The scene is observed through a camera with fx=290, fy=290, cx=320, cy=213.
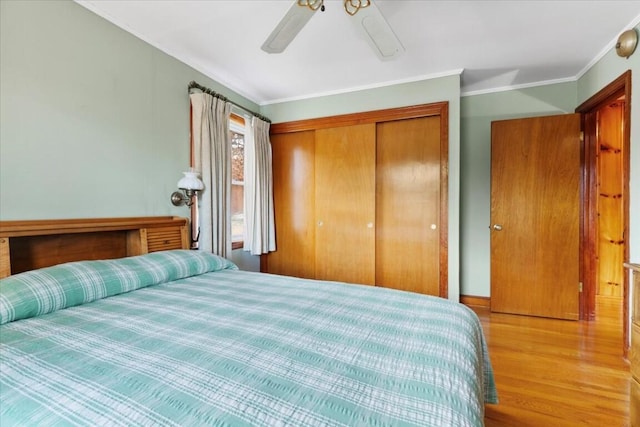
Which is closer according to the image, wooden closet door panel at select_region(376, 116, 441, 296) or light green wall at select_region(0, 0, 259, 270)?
light green wall at select_region(0, 0, 259, 270)

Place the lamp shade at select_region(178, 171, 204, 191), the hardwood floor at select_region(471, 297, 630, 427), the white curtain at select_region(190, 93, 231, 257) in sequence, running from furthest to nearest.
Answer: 1. the white curtain at select_region(190, 93, 231, 257)
2. the lamp shade at select_region(178, 171, 204, 191)
3. the hardwood floor at select_region(471, 297, 630, 427)

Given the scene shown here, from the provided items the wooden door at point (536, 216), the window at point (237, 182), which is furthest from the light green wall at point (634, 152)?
the window at point (237, 182)

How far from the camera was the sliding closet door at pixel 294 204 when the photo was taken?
3365 millimetres

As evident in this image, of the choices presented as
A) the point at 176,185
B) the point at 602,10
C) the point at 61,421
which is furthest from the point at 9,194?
the point at 602,10

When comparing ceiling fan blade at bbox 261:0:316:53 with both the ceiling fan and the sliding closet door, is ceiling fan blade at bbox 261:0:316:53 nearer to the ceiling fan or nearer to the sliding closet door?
the ceiling fan

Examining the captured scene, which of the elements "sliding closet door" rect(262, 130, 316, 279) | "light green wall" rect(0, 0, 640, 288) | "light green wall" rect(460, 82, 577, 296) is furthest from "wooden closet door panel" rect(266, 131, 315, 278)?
"light green wall" rect(460, 82, 577, 296)

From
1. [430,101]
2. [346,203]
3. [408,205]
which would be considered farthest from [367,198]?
[430,101]

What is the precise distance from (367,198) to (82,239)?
2.36m

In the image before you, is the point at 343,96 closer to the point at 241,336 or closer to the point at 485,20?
the point at 485,20

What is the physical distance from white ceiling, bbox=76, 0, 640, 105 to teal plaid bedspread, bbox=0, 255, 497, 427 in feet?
5.89

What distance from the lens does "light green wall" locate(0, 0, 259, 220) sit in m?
1.50

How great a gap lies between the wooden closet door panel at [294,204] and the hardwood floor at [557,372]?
1.98 m

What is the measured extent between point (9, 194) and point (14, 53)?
2.37 feet

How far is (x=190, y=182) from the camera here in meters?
2.26
